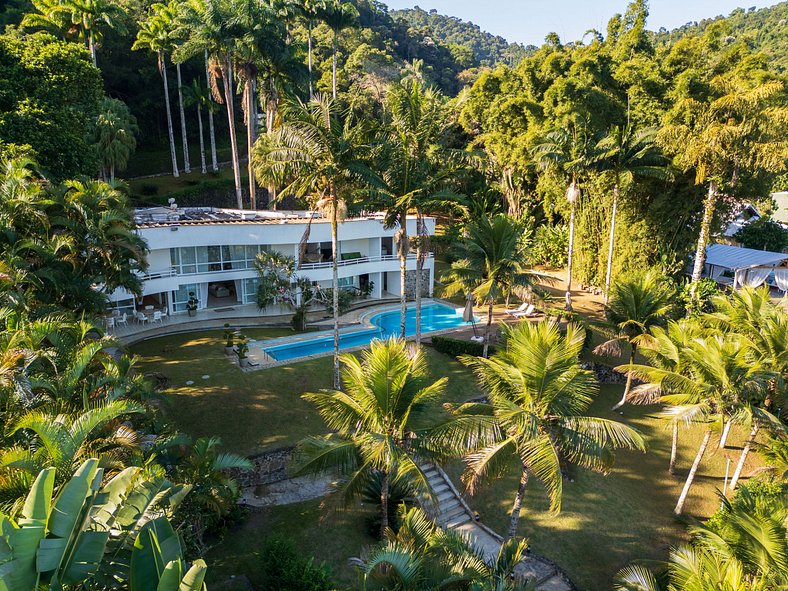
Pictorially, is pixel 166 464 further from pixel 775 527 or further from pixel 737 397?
pixel 737 397

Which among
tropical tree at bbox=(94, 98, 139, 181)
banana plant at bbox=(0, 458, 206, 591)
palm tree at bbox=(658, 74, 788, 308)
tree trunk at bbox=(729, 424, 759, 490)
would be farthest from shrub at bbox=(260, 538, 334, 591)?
tropical tree at bbox=(94, 98, 139, 181)

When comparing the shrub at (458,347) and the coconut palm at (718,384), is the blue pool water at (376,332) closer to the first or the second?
the shrub at (458,347)

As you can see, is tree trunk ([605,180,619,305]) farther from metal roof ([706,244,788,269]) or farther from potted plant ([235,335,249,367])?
potted plant ([235,335,249,367])

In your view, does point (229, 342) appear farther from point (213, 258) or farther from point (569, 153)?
point (569, 153)

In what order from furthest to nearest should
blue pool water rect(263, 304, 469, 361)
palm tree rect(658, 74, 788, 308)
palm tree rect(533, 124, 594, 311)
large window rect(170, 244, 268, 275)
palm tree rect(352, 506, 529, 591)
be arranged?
large window rect(170, 244, 268, 275) < palm tree rect(533, 124, 594, 311) < blue pool water rect(263, 304, 469, 361) < palm tree rect(658, 74, 788, 308) < palm tree rect(352, 506, 529, 591)

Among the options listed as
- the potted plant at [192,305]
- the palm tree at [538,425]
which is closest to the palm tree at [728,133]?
the palm tree at [538,425]

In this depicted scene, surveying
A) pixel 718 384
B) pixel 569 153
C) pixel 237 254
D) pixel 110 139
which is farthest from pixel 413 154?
pixel 110 139
